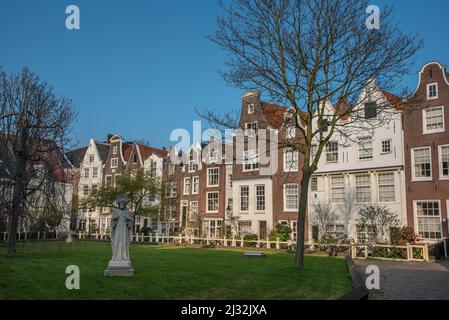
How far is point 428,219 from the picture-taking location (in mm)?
31000

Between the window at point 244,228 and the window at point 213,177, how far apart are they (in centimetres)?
619

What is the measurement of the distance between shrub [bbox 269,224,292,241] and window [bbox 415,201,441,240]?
Result: 10.6 metres

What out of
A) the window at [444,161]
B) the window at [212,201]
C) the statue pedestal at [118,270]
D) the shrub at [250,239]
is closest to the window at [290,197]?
the shrub at [250,239]

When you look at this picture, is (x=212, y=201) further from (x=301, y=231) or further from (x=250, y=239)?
(x=301, y=231)

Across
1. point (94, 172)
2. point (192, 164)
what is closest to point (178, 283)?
point (192, 164)

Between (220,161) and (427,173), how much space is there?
21995 mm

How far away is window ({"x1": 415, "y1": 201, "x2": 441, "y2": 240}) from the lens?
30.5 metres

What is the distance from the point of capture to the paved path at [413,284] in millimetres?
12477

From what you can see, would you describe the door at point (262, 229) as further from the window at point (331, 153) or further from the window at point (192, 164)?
the window at point (192, 164)

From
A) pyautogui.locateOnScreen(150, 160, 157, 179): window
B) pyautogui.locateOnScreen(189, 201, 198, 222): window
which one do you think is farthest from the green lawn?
pyautogui.locateOnScreen(150, 160, 157, 179): window

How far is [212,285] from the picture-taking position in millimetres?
12016

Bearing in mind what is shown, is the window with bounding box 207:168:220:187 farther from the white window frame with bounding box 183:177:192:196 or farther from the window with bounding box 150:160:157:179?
the window with bounding box 150:160:157:179
